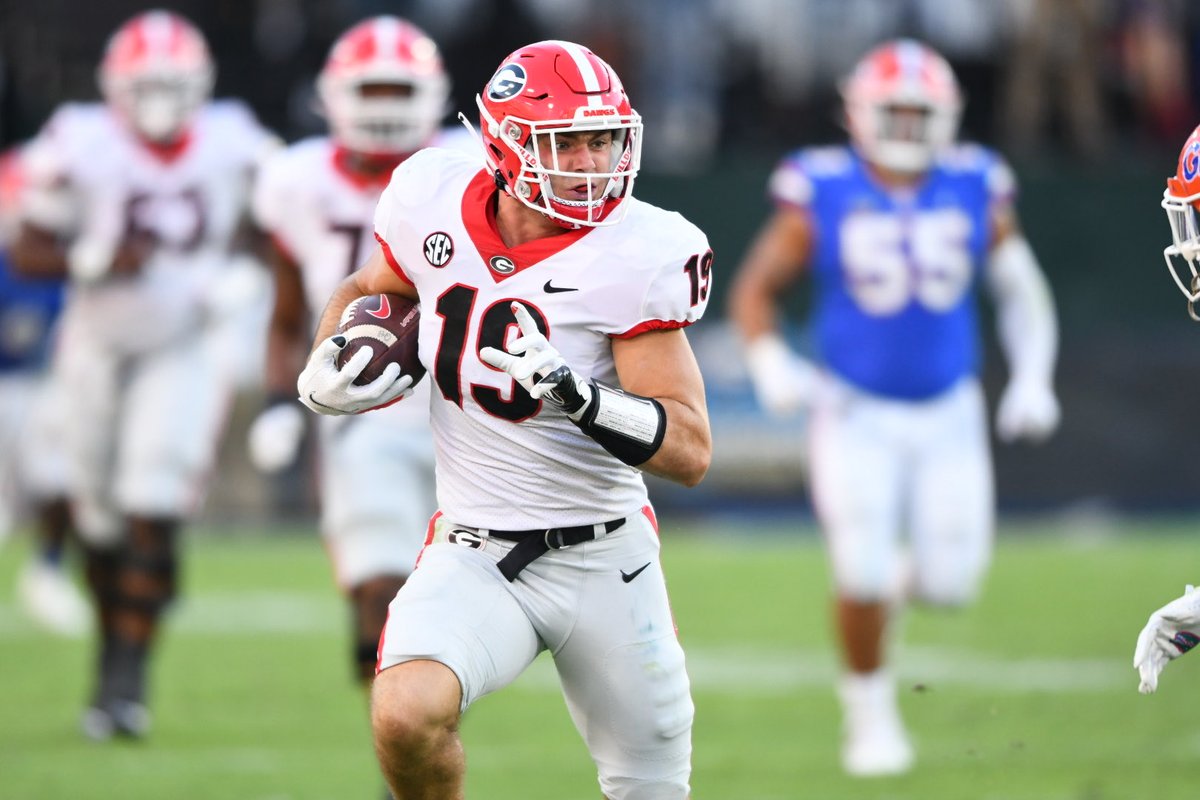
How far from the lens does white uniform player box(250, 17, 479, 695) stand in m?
5.44

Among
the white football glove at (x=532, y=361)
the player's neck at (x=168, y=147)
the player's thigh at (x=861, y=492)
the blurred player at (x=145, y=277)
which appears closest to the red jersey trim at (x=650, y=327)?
the white football glove at (x=532, y=361)

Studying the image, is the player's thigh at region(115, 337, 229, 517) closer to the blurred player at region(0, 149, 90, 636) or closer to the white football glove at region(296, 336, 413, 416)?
the blurred player at region(0, 149, 90, 636)

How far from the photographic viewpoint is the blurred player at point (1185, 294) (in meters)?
3.86

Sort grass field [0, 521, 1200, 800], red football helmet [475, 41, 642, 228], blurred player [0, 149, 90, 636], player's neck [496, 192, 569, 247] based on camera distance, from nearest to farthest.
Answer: red football helmet [475, 41, 642, 228], player's neck [496, 192, 569, 247], grass field [0, 521, 1200, 800], blurred player [0, 149, 90, 636]

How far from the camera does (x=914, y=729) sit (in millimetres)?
6957

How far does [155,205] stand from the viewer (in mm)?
7066

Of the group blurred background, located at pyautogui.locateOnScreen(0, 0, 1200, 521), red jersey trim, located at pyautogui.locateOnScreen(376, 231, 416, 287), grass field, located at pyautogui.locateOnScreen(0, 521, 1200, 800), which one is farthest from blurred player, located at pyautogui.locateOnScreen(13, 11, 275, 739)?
blurred background, located at pyautogui.locateOnScreen(0, 0, 1200, 521)

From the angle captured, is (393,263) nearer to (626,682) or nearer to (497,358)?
(497,358)

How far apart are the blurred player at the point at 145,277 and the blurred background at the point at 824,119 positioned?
537 cm

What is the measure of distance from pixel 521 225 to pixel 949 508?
2805mm

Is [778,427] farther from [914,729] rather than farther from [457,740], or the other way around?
[457,740]

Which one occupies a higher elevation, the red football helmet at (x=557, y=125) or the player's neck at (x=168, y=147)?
the red football helmet at (x=557, y=125)

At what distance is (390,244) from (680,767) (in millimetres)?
1162

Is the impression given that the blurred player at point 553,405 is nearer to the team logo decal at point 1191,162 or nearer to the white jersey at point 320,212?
the team logo decal at point 1191,162
